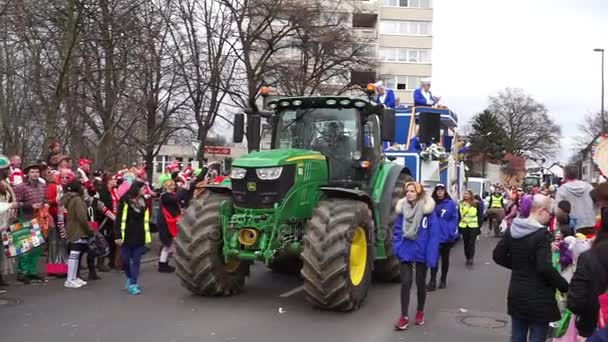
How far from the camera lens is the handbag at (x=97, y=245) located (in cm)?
961

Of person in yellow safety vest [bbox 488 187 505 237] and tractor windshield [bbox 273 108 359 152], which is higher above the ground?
tractor windshield [bbox 273 108 359 152]

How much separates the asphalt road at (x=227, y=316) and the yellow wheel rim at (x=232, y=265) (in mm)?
393

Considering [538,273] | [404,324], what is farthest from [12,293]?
[538,273]

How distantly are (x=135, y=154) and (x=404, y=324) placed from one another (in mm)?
23457

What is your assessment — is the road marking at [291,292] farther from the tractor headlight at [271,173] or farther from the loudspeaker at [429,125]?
the loudspeaker at [429,125]

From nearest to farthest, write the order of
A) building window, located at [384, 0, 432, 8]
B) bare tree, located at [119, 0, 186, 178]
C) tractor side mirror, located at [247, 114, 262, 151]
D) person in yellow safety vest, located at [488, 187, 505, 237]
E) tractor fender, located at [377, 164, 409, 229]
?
tractor fender, located at [377, 164, 409, 229] < tractor side mirror, located at [247, 114, 262, 151] < bare tree, located at [119, 0, 186, 178] < person in yellow safety vest, located at [488, 187, 505, 237] < building window, located at [384, 0, 432, 8]

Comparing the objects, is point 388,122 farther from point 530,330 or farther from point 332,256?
point 530,330

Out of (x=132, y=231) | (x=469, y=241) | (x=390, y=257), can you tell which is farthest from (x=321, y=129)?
→ (x=469, y=241)

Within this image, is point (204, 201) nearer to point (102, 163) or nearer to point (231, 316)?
point (231, 316)

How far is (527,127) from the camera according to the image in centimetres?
7969

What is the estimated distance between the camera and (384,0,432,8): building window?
58.6 meters

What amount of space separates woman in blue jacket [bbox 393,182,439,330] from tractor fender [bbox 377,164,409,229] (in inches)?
70.8

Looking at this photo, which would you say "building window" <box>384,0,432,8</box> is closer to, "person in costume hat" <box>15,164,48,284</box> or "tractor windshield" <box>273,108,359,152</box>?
"tractor windshield" <box>273,108,359,152</box>

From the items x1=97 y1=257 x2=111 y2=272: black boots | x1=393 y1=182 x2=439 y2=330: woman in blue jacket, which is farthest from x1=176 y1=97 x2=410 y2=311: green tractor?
x1=97 y1=257 x2=111 y2=272: black boots
